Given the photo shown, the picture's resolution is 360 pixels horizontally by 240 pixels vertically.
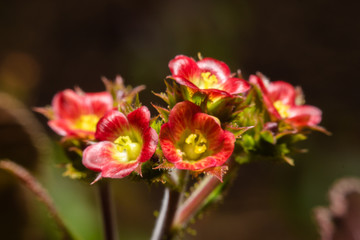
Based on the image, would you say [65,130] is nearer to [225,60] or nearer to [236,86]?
[236,86]

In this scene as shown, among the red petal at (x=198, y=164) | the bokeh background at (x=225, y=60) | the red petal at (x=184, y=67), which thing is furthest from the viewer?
the bokeh background at (x=225, y=60)

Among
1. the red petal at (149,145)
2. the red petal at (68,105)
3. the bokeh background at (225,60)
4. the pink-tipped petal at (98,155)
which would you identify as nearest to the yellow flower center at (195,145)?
the red petal at (149,145)

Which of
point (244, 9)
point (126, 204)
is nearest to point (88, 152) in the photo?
point (126, 204)

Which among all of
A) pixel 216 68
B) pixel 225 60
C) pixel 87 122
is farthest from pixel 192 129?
pixel 225 60

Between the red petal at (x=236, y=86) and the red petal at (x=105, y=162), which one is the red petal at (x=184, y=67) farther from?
the red petal at (x=105, y=162)

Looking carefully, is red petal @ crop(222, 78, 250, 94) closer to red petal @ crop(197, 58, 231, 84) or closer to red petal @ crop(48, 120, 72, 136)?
red petal @ crop(197, 58, 231, 84)

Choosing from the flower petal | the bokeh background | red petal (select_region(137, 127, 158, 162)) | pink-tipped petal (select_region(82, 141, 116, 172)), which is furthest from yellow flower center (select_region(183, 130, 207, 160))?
the bokeh background
